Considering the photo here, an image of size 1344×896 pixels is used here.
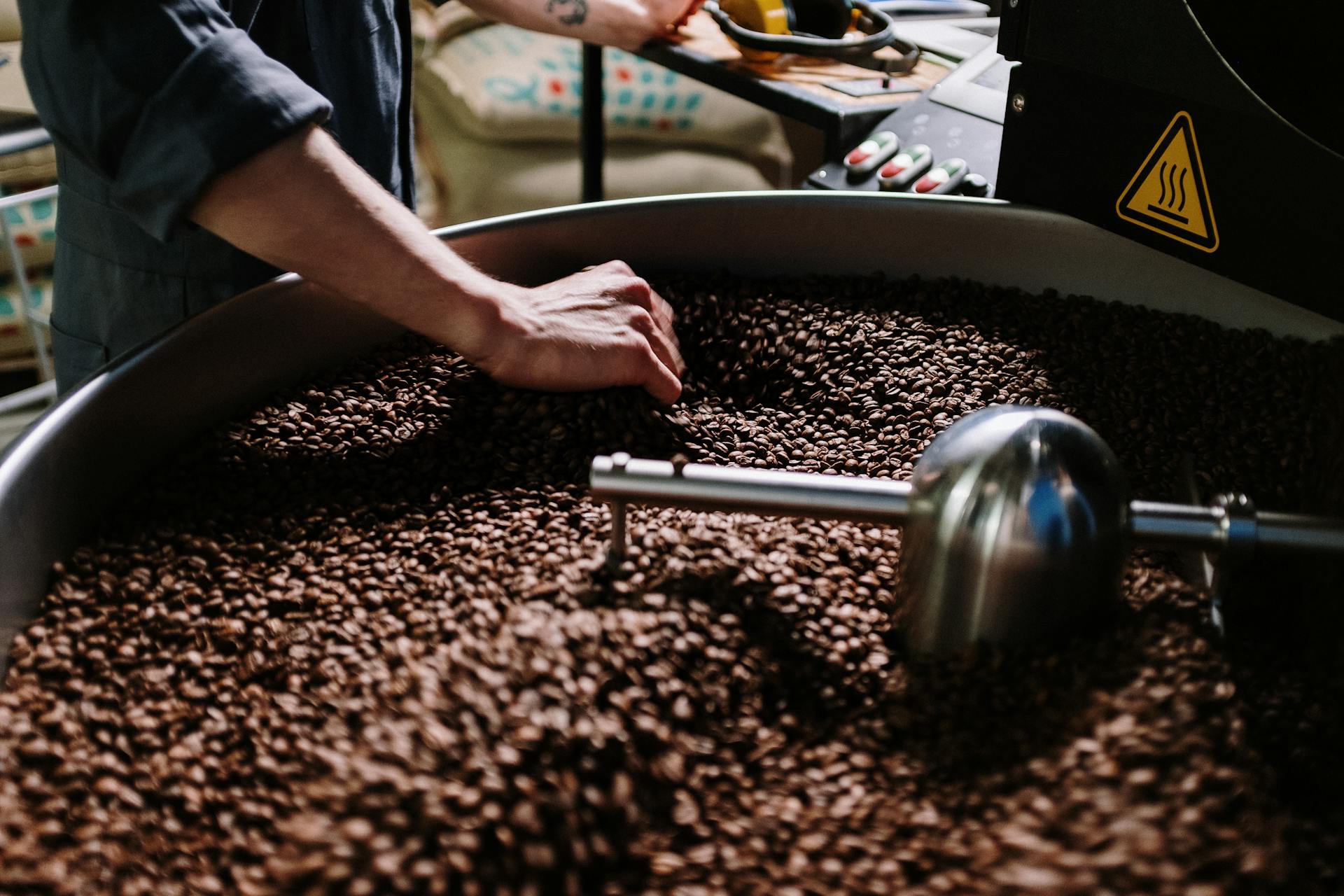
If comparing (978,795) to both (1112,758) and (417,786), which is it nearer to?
(1112,758)

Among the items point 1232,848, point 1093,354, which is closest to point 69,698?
point 1232,848

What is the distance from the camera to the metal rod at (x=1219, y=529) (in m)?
0.73

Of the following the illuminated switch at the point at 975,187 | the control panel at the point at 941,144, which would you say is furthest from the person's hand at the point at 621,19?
the illuminated switch at the point at 975,187

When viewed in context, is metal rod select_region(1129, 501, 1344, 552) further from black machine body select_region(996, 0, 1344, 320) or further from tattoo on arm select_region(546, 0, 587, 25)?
tattoo on arm select_region(546, 0, 587, 25)

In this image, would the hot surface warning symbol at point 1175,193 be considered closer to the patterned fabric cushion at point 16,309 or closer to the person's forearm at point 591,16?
the person's forearm at point 591,16

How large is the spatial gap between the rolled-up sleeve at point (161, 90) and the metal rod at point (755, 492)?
0.46m

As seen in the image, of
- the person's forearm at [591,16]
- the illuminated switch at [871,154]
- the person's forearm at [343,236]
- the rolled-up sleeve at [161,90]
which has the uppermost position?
the person's forearm at [591,16]

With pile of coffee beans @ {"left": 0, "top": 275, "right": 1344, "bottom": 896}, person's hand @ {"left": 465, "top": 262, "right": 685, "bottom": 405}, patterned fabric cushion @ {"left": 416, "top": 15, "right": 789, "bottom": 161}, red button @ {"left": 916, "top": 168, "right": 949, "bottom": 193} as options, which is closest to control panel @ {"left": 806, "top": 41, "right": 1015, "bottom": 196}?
red button @ {"left": 916, "top": 168, "right": 949, "bottom": 193}

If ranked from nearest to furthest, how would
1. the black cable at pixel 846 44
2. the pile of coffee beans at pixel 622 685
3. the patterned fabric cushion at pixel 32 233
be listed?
1. the pile of coffee beans at pixel 622 685
2. the black cable at pixel 846 44
3. the patterned fabric cushion at pixel 32 233

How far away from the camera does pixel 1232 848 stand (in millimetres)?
607

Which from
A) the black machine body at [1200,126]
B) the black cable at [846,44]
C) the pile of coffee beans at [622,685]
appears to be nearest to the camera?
the pile of coffee beans at [622,685]

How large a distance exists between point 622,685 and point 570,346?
46cm

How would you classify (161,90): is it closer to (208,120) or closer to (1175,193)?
(208,120)

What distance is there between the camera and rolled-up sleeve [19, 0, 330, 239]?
90cm
